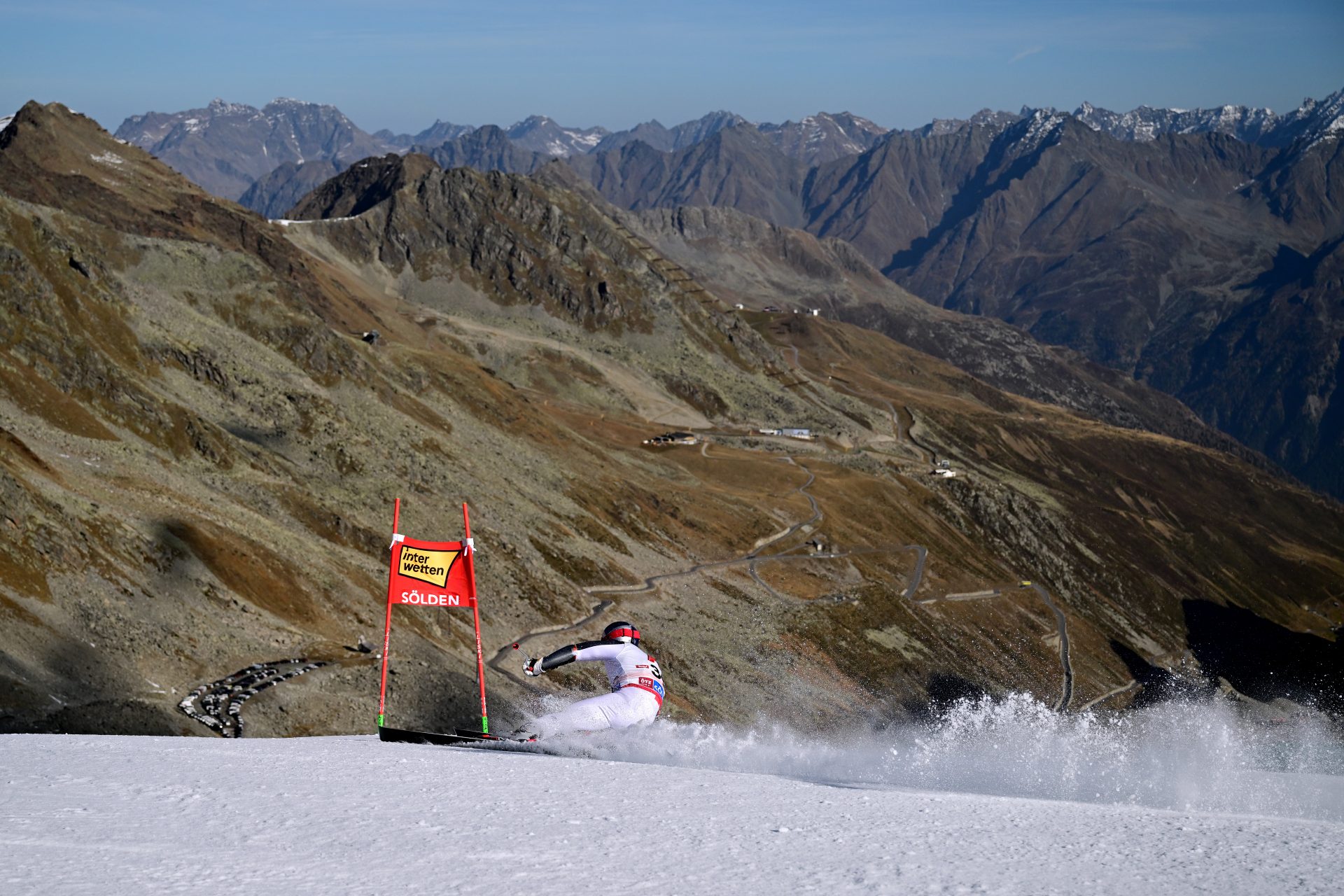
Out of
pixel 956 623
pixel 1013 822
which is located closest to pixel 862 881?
pixel 1013 822

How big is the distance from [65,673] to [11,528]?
939 cm

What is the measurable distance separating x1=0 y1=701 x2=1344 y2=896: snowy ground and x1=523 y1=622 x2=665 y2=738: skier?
0.67 m

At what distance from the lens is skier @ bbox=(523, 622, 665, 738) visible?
85.5ft

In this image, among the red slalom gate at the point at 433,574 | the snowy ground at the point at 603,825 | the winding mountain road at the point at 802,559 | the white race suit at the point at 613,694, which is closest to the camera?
the snowy ground at the point at 603,825

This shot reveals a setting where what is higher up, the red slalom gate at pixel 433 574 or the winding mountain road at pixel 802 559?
the red slalom gate at pixel 433 574

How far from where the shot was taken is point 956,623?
12075 centimetres

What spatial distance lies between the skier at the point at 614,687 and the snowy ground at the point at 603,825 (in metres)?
0.67

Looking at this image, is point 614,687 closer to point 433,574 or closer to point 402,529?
point 433,574

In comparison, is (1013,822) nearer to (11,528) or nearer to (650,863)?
(650,863)

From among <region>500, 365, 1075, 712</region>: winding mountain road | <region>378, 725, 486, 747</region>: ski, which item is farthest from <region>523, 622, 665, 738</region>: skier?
<region>500, 365, 1075, 712</region>: winding mountain road

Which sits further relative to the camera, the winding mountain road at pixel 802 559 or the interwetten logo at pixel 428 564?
the winding mountain road at pixel 802 559

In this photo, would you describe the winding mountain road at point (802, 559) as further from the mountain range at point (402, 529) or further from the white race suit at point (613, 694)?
the white race suit at point (613, 694)

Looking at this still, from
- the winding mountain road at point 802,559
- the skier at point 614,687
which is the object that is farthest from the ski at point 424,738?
the winding mountain road at point 802,559

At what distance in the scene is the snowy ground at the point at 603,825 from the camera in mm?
14555
